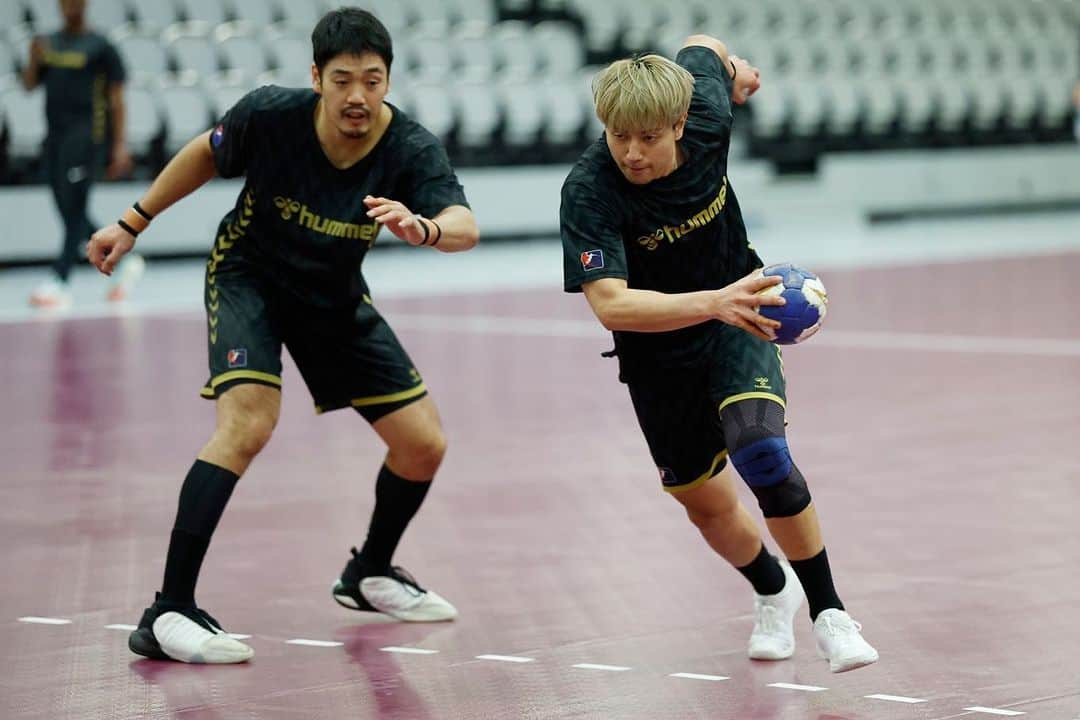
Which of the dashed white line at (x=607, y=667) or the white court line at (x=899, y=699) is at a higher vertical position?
the white court line at (x=899, y=699)

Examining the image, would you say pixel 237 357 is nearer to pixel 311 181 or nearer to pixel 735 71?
pixel 311 181

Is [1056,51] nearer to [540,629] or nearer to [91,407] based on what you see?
[91,407]

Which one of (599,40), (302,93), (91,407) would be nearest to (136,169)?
(599,40)

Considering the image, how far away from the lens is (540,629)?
5.52 metres

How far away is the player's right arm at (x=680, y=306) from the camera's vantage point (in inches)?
177

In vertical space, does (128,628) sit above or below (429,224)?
below

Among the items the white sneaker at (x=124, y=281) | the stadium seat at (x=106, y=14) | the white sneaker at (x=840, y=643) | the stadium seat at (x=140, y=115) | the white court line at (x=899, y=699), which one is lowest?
the white sneaker at (x=124, y=281)

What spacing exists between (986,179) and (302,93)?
2144cm

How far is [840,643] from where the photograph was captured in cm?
475

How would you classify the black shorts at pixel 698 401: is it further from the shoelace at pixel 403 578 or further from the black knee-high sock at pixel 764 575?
the shoelace at pixel 403 578

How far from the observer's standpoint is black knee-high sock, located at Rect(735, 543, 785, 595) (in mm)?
5297

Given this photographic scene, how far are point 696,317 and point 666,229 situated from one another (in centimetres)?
48

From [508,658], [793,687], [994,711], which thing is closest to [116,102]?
[508,658]

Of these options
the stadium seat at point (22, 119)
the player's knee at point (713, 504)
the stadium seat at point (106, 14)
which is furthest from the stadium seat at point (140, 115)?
the player's knee at point (713, 504)
